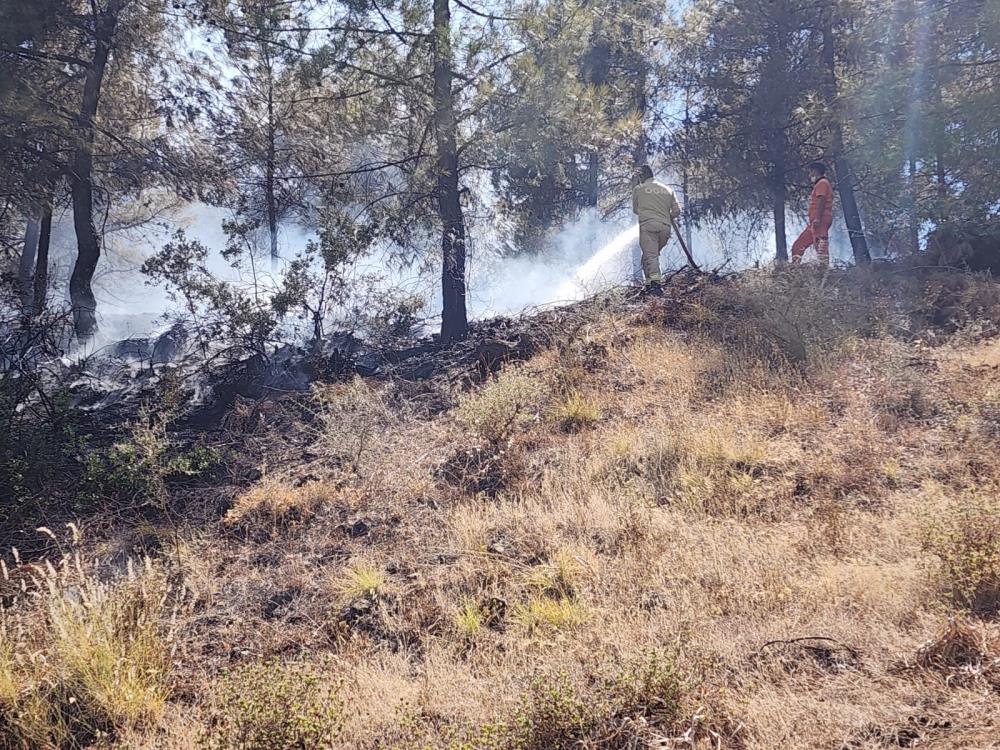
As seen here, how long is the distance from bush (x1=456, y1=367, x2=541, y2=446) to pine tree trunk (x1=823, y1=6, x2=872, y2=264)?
7.91m

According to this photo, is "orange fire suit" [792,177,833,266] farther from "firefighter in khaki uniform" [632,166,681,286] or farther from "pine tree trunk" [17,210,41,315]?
"pine tree trunk" [17,210,41,315]

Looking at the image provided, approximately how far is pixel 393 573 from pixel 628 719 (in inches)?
80.4

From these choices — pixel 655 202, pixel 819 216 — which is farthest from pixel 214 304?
pixel 819 216

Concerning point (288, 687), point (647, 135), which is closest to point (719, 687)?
point (288, 687)

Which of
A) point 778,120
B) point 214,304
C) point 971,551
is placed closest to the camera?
point 971,551

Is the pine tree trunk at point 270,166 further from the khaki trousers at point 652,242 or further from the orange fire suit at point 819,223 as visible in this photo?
the orange fire suit at point 819,223

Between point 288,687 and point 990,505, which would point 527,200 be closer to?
point 990,505

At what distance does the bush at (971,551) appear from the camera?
9.67 ft

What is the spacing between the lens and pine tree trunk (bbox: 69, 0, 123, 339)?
9180 millimetres

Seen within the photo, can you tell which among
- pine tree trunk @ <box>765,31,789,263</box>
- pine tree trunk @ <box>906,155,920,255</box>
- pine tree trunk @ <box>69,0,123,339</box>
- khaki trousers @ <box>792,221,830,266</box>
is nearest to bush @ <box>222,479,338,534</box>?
pine tree trunk @ <box>69,0,123,339</box>

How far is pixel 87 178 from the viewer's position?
9.81 meters

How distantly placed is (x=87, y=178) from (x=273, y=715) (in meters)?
9.99

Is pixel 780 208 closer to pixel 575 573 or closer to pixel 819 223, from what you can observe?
pixel 819 223

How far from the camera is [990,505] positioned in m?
3.43
